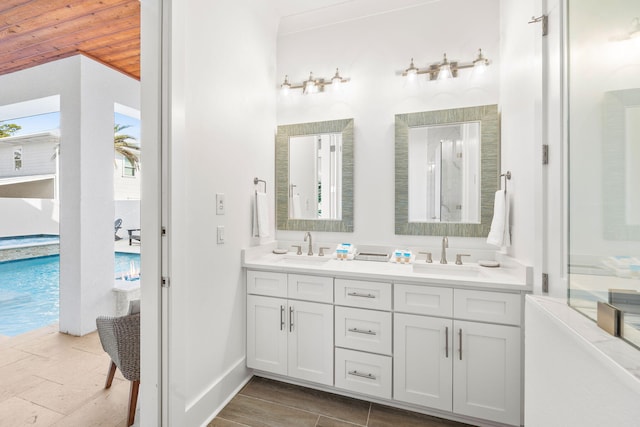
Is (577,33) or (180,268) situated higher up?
(577,33)

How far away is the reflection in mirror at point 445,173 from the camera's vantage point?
2121 mm

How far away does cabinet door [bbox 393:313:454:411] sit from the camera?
166 cm

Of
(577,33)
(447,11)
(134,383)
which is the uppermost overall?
(447,11)

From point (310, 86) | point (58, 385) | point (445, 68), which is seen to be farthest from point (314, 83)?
point (58, 385)

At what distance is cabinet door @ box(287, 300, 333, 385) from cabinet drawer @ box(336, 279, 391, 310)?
0.41 ft

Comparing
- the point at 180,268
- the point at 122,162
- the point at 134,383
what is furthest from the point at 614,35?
the point at 122,162

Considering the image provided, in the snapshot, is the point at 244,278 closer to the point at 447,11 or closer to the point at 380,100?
the point at 380,100

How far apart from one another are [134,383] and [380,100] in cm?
257

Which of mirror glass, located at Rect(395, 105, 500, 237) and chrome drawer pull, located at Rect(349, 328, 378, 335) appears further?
mirror glass, located at Rect(395, 105, 500, 237)

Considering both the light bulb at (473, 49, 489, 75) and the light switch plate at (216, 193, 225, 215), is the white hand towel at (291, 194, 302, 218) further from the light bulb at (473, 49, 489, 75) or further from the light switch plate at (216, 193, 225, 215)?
the light bulb at (473, 49, 489, 75)

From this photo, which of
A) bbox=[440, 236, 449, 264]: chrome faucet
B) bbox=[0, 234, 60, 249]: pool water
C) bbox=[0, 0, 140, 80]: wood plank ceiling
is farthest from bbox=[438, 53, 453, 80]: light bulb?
bbox=[0, 234, 60, 249]: pool water

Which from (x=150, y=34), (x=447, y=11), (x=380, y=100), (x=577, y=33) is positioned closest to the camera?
(x=577, y=33)

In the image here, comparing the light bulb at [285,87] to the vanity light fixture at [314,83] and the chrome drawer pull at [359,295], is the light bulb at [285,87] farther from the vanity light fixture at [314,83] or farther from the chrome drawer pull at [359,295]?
the chrome drawer pull at [359,295]

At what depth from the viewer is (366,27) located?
2398 mm
